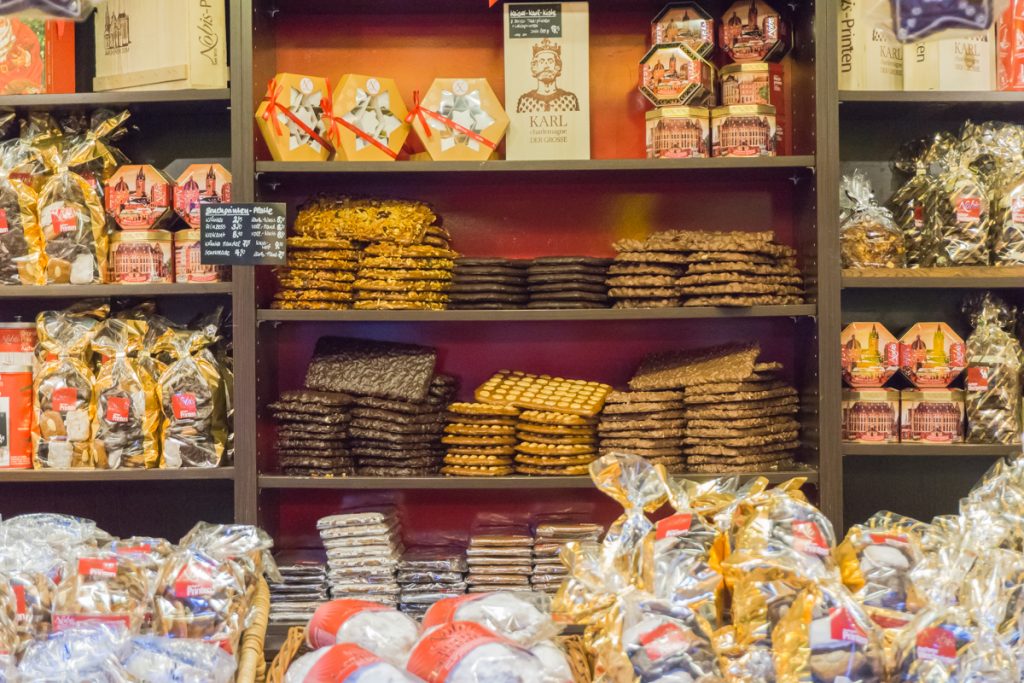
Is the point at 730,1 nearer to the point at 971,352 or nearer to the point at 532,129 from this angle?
the point at 532,129

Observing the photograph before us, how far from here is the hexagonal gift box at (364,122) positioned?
2.54 meters

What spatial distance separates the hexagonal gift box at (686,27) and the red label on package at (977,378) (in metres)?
1.07

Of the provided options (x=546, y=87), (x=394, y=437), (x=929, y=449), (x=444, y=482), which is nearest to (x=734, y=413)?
(x=929, y=449)

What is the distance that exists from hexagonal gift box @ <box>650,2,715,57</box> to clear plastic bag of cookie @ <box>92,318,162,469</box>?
1.60 m

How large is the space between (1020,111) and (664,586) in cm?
207

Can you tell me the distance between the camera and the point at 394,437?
252 centimetres

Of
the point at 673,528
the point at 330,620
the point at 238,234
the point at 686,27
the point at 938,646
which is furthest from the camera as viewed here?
the point at 686,27

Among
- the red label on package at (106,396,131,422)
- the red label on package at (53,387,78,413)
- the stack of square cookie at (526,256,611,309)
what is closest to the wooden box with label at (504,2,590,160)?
the stack of square cookie at (526,256,611,309)

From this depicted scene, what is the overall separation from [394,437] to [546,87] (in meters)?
0.98

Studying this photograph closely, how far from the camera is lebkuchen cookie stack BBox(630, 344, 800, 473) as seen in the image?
2479 mm

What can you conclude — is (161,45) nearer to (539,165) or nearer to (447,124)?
(447,124)

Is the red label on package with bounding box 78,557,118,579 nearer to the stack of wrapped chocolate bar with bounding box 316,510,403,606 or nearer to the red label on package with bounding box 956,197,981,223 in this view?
the stack of wrapped chocolate bar with bounding box 316,510,403,606

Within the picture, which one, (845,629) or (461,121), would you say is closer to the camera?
(845,629)

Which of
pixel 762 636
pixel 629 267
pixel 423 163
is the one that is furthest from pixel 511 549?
pixel 762 636
